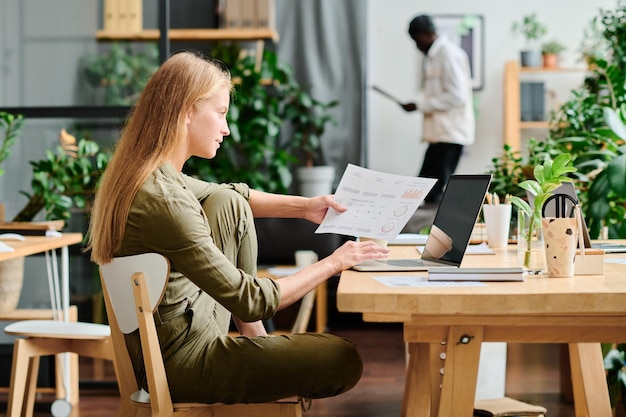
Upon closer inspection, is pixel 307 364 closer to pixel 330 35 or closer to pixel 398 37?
pixel 330 35

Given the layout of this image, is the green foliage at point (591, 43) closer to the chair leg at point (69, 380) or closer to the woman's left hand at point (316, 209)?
the chair leg at point (69, 380)

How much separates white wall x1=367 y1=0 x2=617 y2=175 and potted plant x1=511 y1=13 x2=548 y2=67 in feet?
0.23

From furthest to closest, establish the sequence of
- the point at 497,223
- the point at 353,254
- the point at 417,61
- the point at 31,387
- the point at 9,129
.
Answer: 1. the point at 417,61
2. the point at 9,129
3. the point at 31,387
4. the point at 497,223
5. the point at 353,254

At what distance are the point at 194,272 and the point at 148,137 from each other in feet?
1.05

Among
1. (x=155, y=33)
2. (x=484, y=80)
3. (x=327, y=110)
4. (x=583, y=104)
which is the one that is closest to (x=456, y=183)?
(x=583, y=104)

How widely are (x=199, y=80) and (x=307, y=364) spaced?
2.02 feet

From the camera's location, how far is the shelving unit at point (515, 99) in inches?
264

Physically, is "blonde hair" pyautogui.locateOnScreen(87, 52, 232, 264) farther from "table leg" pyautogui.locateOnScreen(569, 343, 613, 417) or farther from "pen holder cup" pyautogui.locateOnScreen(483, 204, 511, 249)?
"table leg" pyautogui.locateOnScreen(569, 343, 613, 417)

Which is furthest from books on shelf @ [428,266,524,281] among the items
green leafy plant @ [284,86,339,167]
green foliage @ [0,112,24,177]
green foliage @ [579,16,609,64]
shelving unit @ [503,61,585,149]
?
shelving unit @ [503,61,585,149]

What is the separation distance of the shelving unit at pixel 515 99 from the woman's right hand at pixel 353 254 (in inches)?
201

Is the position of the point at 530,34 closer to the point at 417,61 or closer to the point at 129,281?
the point at 417,61

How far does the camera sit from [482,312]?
1422 mm

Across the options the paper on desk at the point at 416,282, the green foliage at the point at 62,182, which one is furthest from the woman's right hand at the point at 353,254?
the green foliage at the point at 62,182

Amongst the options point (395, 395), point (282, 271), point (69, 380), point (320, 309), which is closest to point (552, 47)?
point (320, 309)
